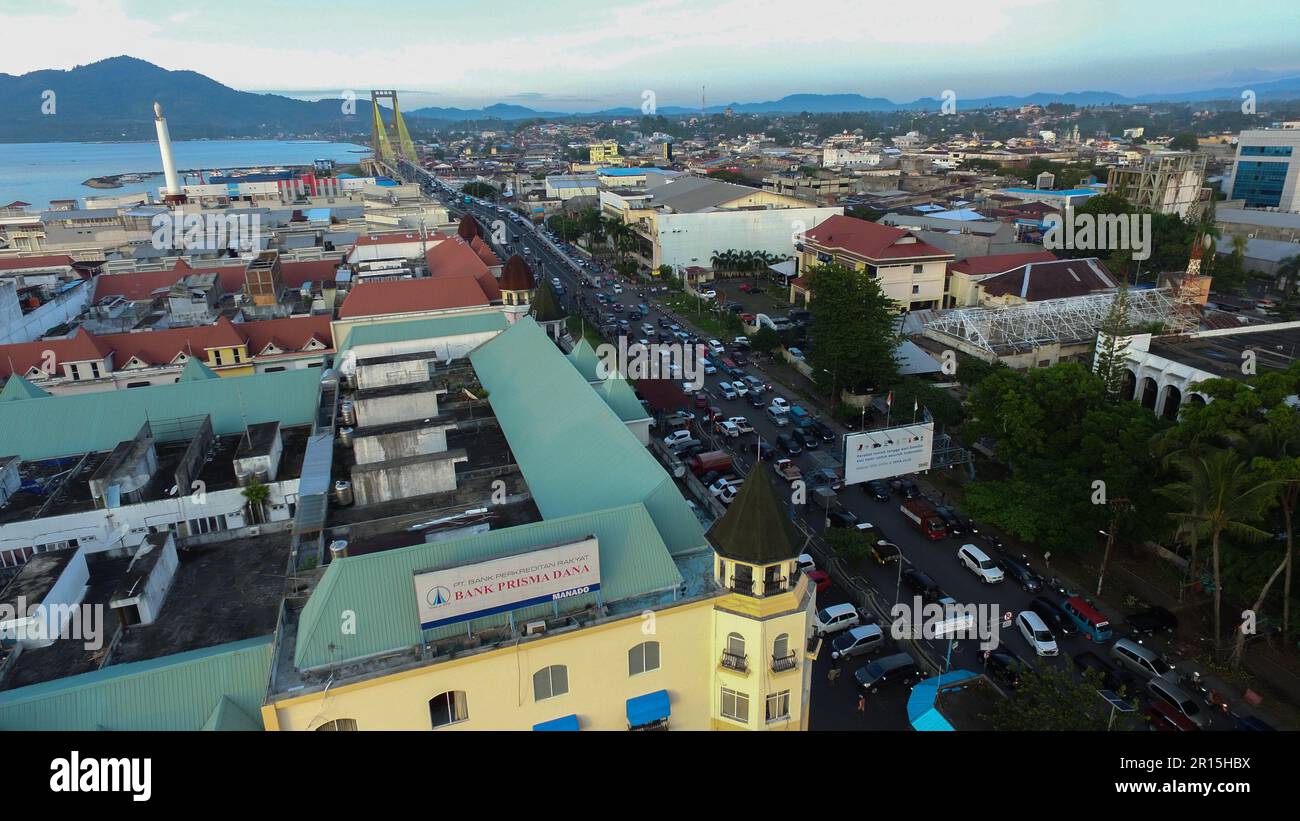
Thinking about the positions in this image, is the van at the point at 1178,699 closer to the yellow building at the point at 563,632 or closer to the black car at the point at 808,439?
the yellow building at the point at 563,632

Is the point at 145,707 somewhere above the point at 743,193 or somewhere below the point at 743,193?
below

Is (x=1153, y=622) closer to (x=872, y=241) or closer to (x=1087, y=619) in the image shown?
(x=1087, y=619)

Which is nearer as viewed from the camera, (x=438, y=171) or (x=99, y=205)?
(x=99, y=205)

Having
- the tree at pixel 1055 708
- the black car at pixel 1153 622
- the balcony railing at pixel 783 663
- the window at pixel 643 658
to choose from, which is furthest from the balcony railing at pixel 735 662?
the black car at pixel 1153 622

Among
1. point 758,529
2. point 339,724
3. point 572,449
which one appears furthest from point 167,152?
point 758,529
